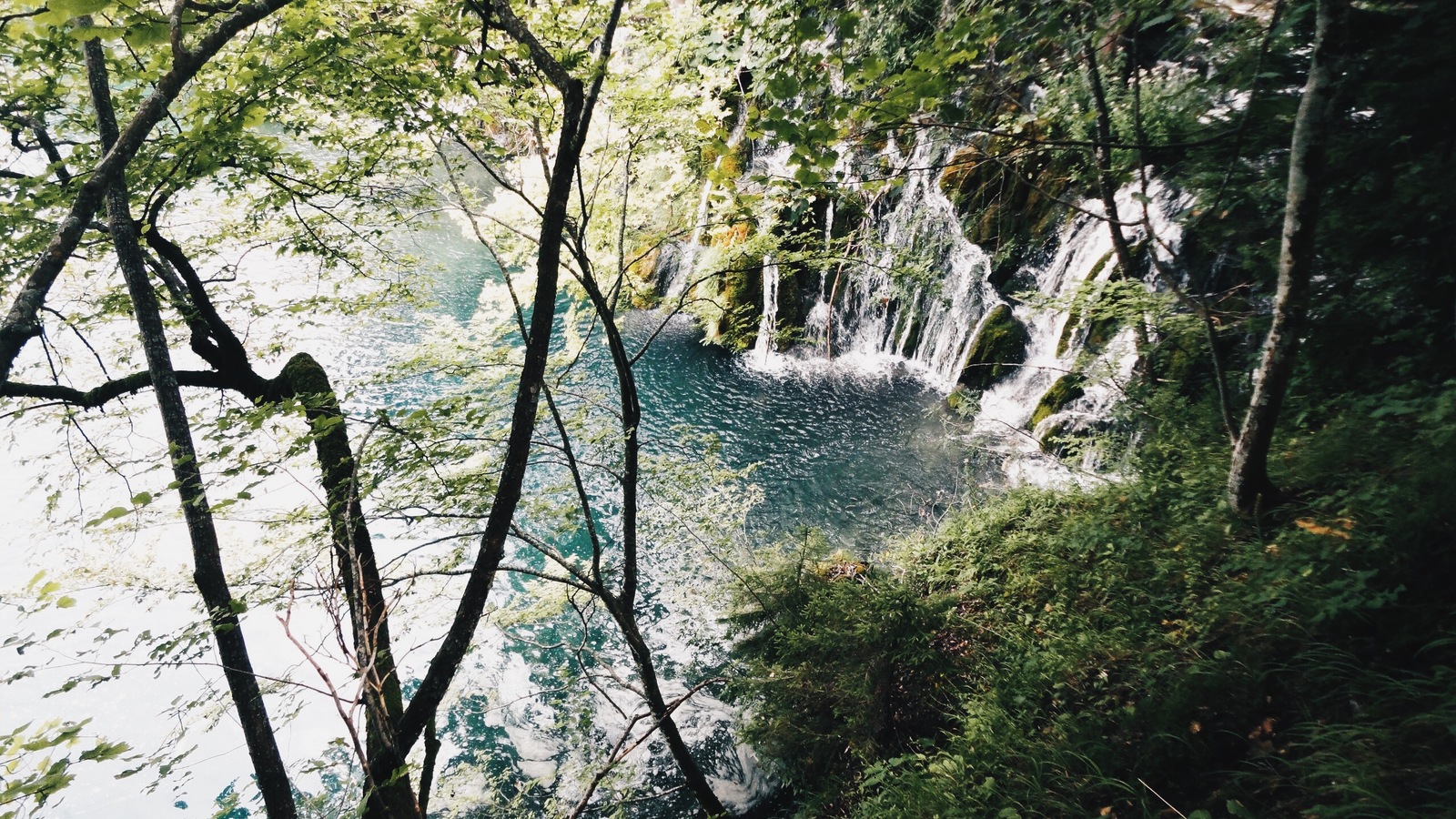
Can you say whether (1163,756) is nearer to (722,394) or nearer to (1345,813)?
(1345,813)

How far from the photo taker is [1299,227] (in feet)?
10.5

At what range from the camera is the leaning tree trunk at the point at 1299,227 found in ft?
9.75

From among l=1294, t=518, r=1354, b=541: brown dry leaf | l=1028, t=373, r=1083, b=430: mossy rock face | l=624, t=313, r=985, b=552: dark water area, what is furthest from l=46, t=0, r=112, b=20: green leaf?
l=1028, t=373, r=1083, b=430: mossy rock face

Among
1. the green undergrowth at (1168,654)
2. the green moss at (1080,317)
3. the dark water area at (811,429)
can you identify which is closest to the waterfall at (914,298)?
the dark water area at (811,429)

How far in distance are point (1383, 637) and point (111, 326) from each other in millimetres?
14060

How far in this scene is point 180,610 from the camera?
9742 millimetres

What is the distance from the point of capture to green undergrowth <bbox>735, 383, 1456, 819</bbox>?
2844 mm

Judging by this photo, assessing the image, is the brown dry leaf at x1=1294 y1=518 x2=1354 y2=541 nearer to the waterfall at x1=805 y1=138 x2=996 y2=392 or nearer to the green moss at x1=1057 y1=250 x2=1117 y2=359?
the green moss at x1=1057 y1=250 x2=1117 y2=359

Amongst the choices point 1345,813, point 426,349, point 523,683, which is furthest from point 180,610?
point 1345,813

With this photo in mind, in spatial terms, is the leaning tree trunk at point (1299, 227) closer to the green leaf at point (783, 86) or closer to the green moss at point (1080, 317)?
the green leaf at point (783, 86)

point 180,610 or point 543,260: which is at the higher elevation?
point 543,260

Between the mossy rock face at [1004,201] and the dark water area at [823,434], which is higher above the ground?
the mossy rock face at [1004,201]

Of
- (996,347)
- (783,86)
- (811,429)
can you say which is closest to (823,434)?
(811,429)

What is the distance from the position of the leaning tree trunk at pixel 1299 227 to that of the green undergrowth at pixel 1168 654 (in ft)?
2.25
